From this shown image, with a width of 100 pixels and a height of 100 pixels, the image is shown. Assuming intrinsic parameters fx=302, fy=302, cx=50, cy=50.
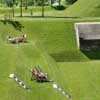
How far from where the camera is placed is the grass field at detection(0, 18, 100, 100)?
3253cm

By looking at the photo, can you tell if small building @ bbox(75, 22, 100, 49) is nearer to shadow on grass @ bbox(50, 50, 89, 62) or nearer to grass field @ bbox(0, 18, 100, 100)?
grass field @ bbox(0, 18, 100, 100)

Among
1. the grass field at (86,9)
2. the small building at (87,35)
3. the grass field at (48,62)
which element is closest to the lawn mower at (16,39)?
the grass field at (48,62)

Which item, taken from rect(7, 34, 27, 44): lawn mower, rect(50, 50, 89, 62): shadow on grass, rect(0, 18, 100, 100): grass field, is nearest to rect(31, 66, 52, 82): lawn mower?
rect(0, 18, 100, 100): grass field

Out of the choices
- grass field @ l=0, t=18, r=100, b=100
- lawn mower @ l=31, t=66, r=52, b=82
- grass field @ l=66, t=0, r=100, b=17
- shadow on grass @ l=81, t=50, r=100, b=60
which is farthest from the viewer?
grass field @ l=66, t=0, r=100, b=17

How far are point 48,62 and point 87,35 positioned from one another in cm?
1087

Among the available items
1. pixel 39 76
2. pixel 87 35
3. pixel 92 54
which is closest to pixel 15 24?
pixel 87 35

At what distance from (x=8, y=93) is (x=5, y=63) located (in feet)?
26.3

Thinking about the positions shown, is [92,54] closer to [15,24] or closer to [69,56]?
[69,56]

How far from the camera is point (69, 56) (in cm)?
4503

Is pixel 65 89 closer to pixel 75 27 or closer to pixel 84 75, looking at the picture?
pixel 84 75

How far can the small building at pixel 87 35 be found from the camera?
48.4 metres

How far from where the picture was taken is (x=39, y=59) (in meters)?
41.7

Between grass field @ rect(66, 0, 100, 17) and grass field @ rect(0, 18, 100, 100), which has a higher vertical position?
grass field @ rect(66, 0, 100, 17)

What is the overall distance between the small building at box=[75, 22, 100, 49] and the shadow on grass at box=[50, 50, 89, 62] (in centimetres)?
218
